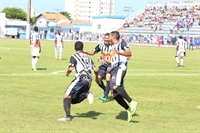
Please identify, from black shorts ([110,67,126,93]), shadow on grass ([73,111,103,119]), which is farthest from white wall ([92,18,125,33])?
black shorts ([110,67,126,93])

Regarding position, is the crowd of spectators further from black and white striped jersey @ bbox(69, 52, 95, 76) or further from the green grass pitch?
black and white striped jersey @ bbox(69, 52, 95, 76)

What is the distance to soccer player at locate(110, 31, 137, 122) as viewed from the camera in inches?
394

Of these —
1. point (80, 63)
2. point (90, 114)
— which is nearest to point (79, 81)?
point (80, 63)

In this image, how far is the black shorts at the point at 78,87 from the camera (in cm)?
974

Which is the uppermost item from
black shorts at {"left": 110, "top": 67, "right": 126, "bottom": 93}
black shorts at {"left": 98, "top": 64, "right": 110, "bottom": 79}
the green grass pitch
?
black shorts at {"left": 110, "top": 67, "right": 126, "bottom": 93}

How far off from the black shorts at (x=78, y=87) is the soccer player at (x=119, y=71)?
0.70 meters

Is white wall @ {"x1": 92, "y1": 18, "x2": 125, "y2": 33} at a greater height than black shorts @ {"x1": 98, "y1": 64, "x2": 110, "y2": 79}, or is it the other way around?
white wall @ {"x1": 92, "y1": 18, "x2": 125, "y2": 33}

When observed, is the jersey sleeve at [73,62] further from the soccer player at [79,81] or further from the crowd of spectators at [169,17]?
the crowd of spectators at [169,17]

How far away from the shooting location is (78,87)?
976cm

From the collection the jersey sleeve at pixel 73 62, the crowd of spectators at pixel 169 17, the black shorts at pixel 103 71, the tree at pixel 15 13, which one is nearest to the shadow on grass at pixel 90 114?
the jersey sleeve at pixel 73 62

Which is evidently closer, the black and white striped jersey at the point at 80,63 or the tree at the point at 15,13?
the black and white striped jersey at the point at 80,63

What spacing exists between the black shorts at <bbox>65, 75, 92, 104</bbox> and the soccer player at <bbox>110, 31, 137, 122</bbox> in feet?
2.29

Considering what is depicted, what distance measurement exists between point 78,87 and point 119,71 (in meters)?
1.12

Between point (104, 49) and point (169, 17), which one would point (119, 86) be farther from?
point (169, 17)
